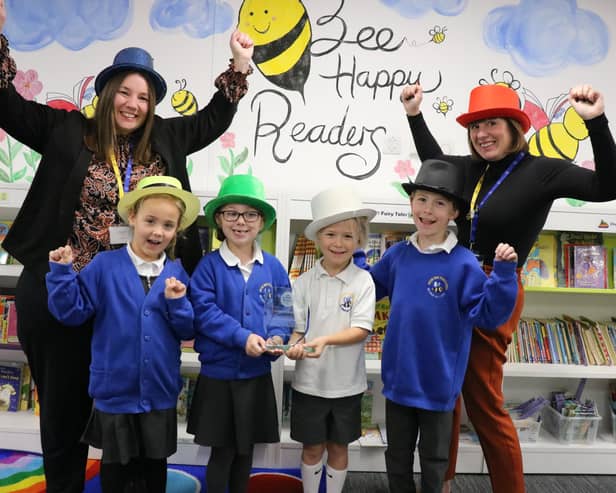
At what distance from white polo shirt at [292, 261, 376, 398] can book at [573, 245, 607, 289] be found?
5.10 feet

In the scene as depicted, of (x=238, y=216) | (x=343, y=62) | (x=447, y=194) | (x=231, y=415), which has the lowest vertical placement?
(x=231, y=415)

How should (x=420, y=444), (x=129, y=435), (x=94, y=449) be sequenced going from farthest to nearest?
(x=94, y=449) → (x=420, y=444) → (x=129, y=435)

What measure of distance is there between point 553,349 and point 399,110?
5.68ft

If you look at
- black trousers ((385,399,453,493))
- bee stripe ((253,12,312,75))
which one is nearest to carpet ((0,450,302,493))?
black trousers ((385,399,453,493))

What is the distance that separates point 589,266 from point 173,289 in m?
2.38

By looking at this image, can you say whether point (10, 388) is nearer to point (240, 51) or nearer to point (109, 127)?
point (109, 127)

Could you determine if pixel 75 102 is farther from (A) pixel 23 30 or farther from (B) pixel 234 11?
(B) pixel 234 11

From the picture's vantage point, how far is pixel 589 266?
261 cm

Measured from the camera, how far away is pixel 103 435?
150cm

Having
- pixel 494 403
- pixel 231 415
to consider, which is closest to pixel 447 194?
pixel 494 403

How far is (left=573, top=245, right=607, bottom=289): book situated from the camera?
8.53 feet

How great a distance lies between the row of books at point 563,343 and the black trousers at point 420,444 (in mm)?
1176

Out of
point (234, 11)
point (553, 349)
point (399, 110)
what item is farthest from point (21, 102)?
point (553, 349)

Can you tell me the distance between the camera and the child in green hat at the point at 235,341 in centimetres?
161
